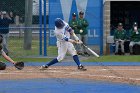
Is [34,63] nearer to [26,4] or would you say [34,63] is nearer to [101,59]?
[101,59]

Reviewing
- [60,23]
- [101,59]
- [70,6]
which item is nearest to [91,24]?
[70,6]

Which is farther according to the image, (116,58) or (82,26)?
(82,26)

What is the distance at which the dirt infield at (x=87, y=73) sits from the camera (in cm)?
1402

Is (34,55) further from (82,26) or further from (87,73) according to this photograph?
(87,73)

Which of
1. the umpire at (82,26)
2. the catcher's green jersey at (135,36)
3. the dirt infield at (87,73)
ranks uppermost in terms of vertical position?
the umpire at (82,26)

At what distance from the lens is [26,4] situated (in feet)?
80.0

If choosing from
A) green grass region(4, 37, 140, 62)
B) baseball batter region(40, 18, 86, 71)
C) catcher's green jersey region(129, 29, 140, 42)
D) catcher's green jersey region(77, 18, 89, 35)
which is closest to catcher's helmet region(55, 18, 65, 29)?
baseball batter region(40, 18, 86, 71)

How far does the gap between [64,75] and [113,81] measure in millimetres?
1960

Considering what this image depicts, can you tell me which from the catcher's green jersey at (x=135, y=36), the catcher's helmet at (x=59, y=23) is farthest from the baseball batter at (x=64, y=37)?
the catcher's green jersey at (x=135, y=36)

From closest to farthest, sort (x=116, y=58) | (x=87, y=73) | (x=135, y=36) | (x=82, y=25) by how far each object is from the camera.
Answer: (x=87, y=73), (x=116, y=58), (x=82, y=25), (x=135, y=36)

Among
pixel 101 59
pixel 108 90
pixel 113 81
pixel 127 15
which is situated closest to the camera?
pixel 108 90

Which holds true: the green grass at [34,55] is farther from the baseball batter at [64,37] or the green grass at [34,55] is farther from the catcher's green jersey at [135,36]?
the baseball batter at [64,37]

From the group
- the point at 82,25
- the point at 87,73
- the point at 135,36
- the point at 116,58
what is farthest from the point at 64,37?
the point at 135,36

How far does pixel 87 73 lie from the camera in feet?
50.2
